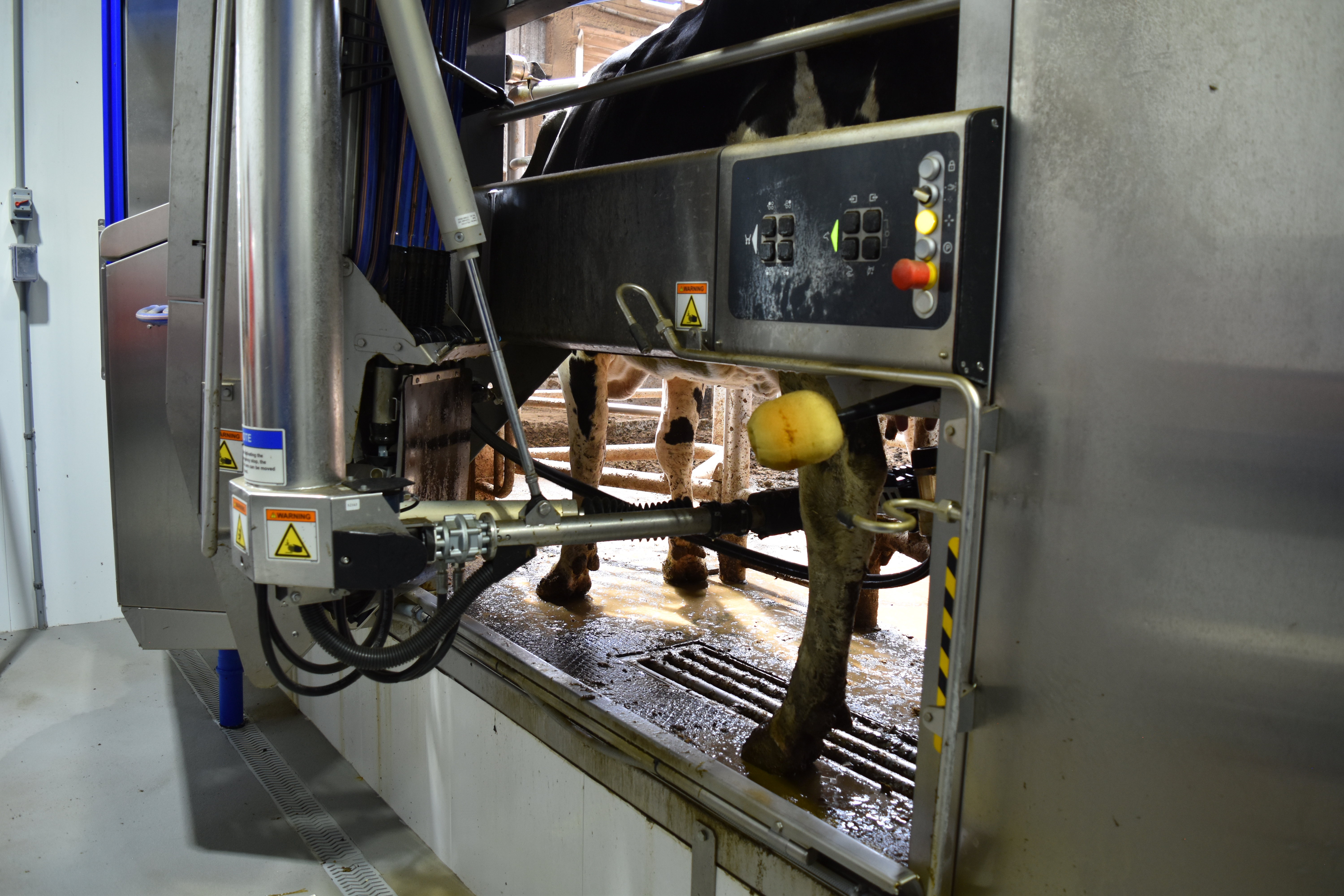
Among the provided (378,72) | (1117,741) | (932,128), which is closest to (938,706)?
(1117,741)

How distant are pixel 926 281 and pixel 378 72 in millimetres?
1190

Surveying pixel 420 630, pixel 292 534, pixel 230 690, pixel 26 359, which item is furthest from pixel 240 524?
pixel 26 359

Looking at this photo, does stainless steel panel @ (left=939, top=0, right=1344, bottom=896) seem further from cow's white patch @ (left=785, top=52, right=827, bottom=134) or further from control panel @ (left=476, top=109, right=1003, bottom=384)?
cow's white patch @ (left=785, top=52, right=827, bottom=134)

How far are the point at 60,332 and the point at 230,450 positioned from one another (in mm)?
3095

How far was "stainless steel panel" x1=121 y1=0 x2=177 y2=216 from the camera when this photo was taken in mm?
2326

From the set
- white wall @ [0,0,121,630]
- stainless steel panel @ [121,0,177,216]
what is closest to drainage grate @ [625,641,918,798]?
stainless steel panel @ [121,0,177,216]

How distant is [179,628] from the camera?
2383 millimetres

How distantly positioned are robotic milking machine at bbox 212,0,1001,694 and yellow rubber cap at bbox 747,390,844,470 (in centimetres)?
6

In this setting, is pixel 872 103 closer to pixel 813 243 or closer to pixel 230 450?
pixel 813 243

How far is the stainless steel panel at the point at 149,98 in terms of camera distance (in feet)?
7.63

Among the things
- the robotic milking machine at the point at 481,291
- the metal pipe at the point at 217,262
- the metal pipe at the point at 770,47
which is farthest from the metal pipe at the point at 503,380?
the metal pipe at the point at 770,47

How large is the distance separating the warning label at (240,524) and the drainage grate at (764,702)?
1221 mm

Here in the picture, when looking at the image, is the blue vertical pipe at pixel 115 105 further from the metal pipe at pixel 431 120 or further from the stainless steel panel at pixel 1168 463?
the stainless steel panel at pixel 1168 463

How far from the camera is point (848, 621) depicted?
2.02 meters
